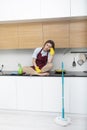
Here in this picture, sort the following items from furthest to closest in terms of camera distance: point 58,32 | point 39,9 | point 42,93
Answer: point 58,32
point 39,9
point 42,93

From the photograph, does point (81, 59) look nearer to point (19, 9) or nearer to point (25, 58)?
point (25, 58)

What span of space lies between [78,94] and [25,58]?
141 cm

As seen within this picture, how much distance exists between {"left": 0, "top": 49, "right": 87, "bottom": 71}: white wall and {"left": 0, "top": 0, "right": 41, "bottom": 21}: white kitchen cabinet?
790mm

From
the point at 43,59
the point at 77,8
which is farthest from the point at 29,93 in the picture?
the point at 77,8

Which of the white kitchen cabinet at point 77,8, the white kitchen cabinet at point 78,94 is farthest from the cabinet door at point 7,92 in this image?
the white kitchen cabinet at point 77,8

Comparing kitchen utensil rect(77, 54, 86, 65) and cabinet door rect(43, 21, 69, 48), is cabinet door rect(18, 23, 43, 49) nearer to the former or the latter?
cabinet door rect(43, 21, 69, 48)

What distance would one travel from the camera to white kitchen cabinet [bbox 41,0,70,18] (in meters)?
3.27

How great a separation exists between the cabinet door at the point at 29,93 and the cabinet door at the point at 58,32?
834 mm

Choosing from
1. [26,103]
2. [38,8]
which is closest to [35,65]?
[26,103]

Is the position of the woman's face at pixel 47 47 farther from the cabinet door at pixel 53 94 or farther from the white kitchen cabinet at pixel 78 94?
the white kitchen cabinet at pixel 78 94

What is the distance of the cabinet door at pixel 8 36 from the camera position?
12.1 ft

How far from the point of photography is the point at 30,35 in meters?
3.65

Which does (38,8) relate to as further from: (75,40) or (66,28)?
(75,40)

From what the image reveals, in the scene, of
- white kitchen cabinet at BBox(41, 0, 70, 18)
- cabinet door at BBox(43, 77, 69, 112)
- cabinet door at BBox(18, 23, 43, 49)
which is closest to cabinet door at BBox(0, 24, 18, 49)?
cabinet door at BBox(18, 23, 43, 49)
